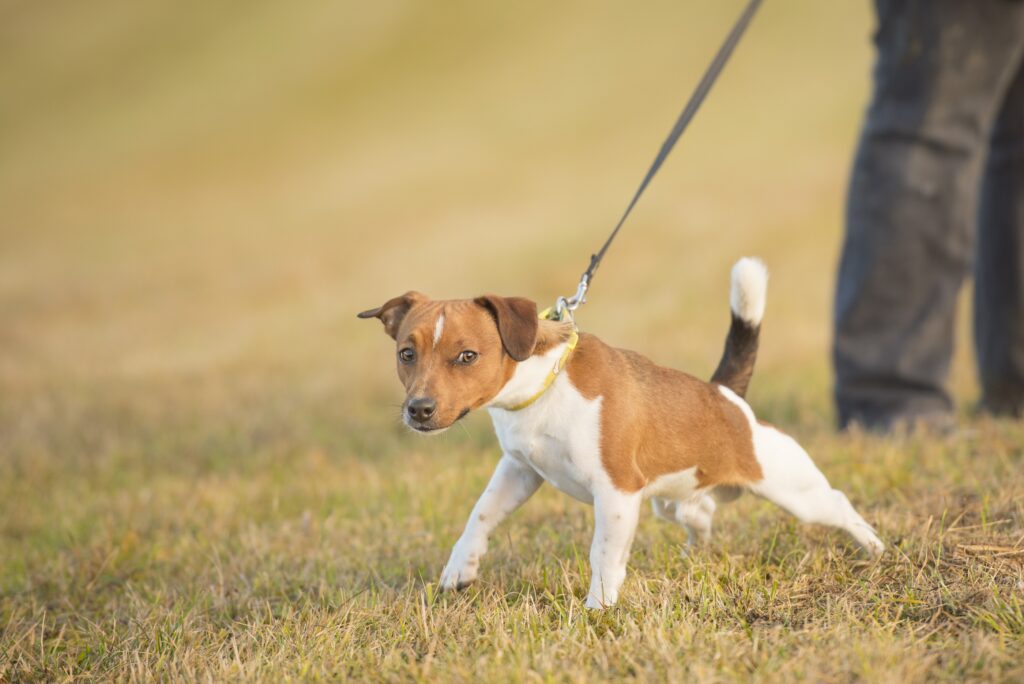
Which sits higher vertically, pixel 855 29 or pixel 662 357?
pixel 855 29

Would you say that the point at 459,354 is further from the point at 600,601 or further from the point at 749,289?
the point at 749,289

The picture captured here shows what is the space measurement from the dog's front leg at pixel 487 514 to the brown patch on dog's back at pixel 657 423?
38 centimetres

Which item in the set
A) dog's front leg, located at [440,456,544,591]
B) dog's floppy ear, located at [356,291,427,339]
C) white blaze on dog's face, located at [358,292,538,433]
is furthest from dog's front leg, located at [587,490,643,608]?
dog's floppy ear, located at [356,291,427,339]

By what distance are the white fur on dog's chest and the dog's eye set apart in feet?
0.96

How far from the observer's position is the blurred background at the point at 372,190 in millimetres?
9602

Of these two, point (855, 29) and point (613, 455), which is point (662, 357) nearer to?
point (613, 455)

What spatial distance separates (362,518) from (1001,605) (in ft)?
9.09

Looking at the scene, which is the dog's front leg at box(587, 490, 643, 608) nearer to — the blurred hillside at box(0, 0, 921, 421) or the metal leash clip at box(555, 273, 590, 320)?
the metal leash clip at box(555, 273, 590, 320)

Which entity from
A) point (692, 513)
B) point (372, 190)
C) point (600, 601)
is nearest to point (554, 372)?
point (600, 601)

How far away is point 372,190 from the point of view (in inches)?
781

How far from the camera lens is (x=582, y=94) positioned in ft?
75.4

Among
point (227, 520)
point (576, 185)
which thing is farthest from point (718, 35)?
point (227, 520)

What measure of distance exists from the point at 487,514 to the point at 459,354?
2.11 feet

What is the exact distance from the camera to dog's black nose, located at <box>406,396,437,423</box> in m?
3.01
